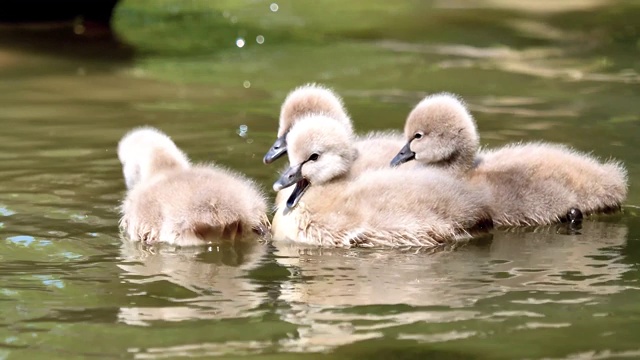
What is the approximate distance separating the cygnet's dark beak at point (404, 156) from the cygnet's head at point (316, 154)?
414 millimetres

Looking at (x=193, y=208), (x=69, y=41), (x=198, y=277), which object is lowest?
(x=198, y=277)

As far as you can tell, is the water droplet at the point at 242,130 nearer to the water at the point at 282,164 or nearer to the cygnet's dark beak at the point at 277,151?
the water at the point at 282,164

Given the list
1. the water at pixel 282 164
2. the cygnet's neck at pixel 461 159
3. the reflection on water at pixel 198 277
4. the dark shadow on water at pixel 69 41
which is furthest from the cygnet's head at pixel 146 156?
the dark shadow on water at pixel 69 41

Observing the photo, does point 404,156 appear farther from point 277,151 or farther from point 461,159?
point 277,151

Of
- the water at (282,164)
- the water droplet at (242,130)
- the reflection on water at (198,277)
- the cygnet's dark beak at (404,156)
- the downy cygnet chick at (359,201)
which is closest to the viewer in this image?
the water at (282,164)

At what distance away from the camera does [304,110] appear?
7059 mm

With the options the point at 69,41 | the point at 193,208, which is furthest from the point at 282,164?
the point at 69,41

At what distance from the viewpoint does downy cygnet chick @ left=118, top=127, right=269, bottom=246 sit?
620 centimetres

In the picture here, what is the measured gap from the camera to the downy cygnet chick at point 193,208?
20.4ft

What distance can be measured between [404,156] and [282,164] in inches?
72.2

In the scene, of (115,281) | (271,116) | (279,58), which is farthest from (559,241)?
(279,58)

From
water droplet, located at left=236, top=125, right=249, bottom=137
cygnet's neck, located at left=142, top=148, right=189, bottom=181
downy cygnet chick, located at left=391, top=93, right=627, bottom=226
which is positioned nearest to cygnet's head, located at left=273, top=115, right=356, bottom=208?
downy cygnet chick, located at left=391, top=93, right=627, bottom=226

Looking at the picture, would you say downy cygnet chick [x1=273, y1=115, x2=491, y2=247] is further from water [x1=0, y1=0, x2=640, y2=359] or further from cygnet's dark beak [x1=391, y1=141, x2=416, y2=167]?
cygnet's dark beak [x1=391, y1=141, x2=416, y2=167]

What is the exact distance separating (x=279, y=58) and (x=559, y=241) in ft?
22.5
